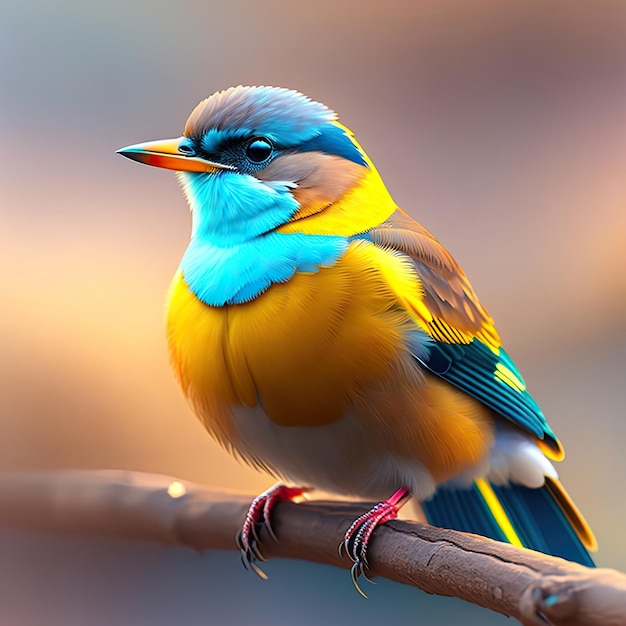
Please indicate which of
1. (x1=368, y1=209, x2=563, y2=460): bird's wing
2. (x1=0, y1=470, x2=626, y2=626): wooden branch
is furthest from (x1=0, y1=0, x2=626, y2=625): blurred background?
(x1=368, y1=209, x2=563, y2=460): bird's wing

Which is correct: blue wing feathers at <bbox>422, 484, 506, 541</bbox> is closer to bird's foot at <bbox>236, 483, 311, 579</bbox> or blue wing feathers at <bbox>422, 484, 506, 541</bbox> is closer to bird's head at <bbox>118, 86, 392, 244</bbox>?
bird's foot at <bbox>236, 483, 311, 579</bbox>

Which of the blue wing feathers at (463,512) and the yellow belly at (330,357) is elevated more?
the yellow belly at (330,357)

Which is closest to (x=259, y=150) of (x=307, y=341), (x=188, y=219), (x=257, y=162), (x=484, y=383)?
(x=257, y=162)

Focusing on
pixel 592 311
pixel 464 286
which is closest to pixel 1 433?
pixel 464 286

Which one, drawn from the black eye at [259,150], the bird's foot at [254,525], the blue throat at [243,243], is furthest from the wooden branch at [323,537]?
the black eye at [259,150]

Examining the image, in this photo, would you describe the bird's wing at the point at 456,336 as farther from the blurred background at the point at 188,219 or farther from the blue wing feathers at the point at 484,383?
the blurred background at the point at 188,219

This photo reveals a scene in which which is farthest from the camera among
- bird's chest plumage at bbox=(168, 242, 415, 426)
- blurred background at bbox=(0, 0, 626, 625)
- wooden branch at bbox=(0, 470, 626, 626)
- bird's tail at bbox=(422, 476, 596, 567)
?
blurred background at bbox=(0, 0, 626, 625)
